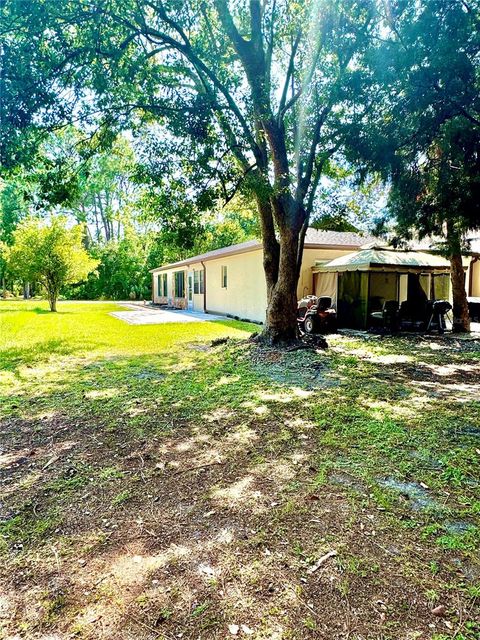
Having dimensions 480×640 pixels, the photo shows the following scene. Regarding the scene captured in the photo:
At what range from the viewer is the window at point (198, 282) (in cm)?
2045

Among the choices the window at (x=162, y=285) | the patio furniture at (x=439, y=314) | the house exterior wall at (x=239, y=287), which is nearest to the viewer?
the patio furniture at (x=439, y=314)

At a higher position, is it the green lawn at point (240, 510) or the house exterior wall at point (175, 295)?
the house exterior wall at point (175, 295)

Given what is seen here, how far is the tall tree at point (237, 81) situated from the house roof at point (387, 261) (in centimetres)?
291

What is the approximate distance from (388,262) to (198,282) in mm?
11956

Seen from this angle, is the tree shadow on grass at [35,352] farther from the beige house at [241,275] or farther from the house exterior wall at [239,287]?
the beige house at [241,275]

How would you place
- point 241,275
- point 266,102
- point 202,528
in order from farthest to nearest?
point 241,275 → point 266,102 → point 202,528

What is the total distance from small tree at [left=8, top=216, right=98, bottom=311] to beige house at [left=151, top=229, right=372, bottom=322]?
217 inches

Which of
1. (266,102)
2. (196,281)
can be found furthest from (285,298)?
(196,281)

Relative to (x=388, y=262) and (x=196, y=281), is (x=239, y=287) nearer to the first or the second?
(x=196, y=281)

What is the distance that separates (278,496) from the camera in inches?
108

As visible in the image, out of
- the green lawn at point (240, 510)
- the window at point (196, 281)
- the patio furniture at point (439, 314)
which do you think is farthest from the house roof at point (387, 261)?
the window at point (196, 281)

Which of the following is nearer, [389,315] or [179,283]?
[389,315]

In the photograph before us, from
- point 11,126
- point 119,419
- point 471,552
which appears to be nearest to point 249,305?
point 11,126

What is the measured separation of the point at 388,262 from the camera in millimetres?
10781
